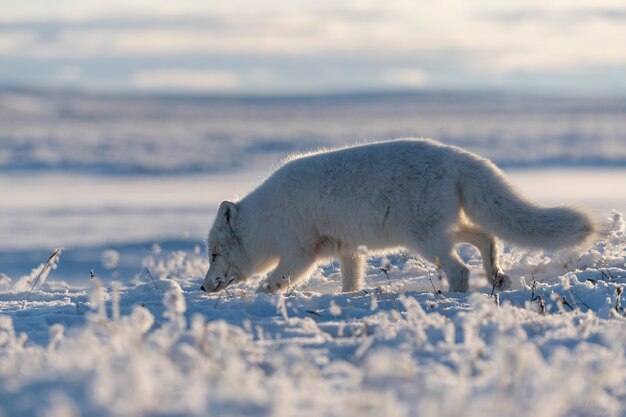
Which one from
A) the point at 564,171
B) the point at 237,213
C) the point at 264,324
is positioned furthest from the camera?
the point at 564,171

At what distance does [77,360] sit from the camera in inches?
131

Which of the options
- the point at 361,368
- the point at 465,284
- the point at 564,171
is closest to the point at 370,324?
the point at 361,368

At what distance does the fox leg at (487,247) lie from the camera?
6.62 meters

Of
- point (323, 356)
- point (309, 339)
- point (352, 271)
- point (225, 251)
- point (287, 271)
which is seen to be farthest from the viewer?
point (225, 251)

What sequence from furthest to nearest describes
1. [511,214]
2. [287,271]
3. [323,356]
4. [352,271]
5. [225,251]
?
[225,251]
[352,271]
[287,271]
[511,214]
[323,356]

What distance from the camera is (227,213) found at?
698cm

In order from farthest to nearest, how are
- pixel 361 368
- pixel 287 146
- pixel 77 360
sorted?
1. pixel 287 146
2. pixel 361 368
3. pixel 77 360

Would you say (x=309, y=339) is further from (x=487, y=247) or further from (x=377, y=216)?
(x=487, y=247)

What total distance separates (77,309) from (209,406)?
3.21m

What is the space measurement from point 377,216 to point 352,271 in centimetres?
75

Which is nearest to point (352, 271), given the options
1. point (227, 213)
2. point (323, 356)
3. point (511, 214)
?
point (227, 213)

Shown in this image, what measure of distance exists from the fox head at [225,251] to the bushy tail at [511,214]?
1783 millimetres

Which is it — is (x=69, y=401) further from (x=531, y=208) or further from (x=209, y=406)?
(x=531, y=208)

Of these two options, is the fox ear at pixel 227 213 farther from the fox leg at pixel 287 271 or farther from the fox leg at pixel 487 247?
the fox leg at pixel 487 247
